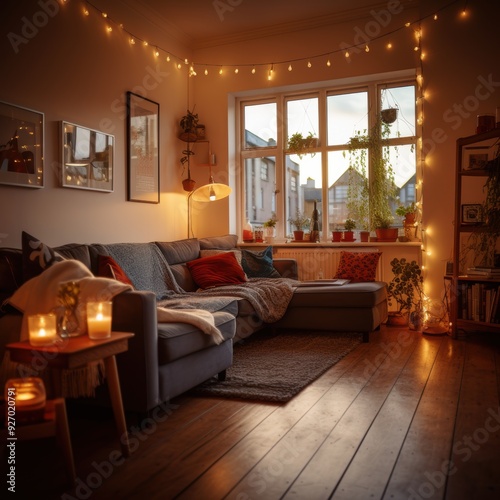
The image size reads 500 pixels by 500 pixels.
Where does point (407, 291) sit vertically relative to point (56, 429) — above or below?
above

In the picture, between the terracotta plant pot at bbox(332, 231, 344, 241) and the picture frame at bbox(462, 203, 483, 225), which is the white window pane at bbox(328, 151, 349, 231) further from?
the picture frame at bbox(462, 203, 483, 225)

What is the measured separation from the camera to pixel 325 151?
18.8ft

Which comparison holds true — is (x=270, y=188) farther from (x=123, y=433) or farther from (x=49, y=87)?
(x=123, y=433)

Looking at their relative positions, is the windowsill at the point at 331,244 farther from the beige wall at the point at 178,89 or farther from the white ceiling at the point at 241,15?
the white ceiling at the point at 241,15

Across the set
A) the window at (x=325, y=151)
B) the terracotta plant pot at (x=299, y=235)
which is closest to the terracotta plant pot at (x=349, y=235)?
the window at (x=325, y=151)

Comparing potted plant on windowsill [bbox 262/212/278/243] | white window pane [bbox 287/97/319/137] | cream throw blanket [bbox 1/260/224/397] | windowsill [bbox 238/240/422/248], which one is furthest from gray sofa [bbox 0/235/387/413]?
white window pane [bbox 287/97/319/137]

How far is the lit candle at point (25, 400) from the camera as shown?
1739mm

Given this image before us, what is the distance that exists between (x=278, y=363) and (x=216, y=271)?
1348 mm

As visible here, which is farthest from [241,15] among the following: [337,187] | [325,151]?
[337,187]

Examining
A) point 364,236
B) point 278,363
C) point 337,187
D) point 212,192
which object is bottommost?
point 278,363

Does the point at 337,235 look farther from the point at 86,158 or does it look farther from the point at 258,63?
the point at 86,158

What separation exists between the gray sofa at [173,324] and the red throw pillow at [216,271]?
0.29ft

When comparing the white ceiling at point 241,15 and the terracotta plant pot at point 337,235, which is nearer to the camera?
the white ceiling at point 241,15

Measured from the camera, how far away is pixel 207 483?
179 cm
